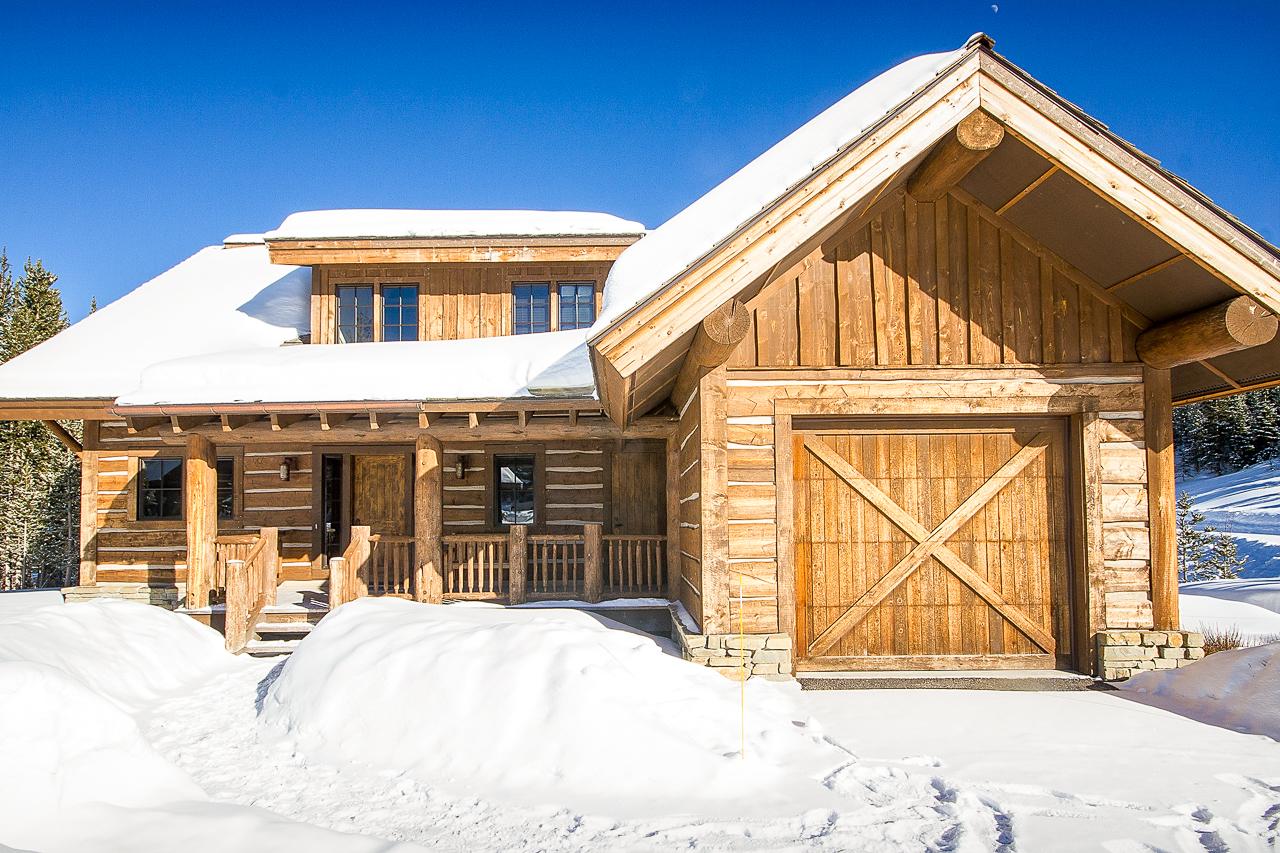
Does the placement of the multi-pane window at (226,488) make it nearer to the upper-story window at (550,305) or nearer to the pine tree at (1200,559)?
the upper-story window at (550,305)

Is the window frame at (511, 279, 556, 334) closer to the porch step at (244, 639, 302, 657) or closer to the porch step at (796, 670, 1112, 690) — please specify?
the porch step at (244, 639, 302, 657)

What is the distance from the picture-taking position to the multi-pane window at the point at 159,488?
45.5ft

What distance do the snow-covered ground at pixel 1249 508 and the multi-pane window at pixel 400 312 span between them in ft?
81.2

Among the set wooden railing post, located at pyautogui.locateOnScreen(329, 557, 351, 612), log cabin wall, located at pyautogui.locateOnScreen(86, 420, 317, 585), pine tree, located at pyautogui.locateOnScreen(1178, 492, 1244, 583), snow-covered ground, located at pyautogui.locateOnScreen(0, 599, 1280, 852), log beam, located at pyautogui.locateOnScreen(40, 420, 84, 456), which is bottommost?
pine tree, located at pyautogui.locateOnScreen(1178, 492, 1244, 583)

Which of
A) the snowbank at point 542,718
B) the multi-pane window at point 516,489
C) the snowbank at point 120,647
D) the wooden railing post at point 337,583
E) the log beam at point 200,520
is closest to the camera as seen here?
the snowbank at point 542,718

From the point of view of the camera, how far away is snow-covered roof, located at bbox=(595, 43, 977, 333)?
21.6ft

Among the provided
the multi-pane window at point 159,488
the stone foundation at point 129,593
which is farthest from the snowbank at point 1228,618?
the multi-pane window at point 159,488

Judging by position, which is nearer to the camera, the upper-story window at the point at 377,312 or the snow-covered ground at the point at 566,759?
the snow-covered ground at the point at 566,759

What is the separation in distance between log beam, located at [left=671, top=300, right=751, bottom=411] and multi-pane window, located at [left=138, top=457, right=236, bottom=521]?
32.1ft

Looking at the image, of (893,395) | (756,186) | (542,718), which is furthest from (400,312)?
(542,718)

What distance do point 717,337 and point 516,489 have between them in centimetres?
822

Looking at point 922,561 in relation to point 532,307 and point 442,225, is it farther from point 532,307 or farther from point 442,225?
point 442,225

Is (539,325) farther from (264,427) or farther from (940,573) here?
(940,573)

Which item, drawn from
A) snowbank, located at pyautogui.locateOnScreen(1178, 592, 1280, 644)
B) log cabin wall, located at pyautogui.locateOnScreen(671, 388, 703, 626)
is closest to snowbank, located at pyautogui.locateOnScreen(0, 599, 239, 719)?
log cabin wall, located at pyautogui.locateOnScreen(671, 388, 703, 626)
